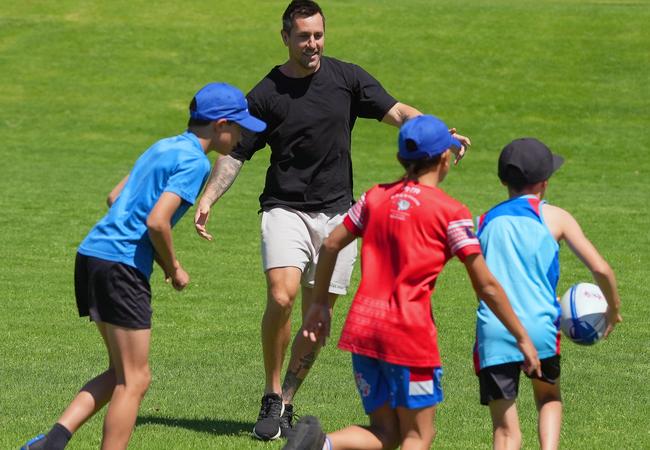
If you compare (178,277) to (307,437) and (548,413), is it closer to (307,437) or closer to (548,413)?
(307,437)

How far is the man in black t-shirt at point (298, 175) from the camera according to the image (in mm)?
6984

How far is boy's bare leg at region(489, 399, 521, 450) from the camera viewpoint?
542 centimetres

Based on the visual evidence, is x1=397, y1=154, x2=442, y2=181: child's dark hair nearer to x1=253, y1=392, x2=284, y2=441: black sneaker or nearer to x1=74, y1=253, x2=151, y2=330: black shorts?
x1=74, y1=253, x2=151, y2=330: black shorts

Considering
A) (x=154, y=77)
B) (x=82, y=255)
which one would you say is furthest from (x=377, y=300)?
(x=154, y=77)

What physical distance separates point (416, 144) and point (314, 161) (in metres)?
→ 2.19

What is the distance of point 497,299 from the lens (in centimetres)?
488

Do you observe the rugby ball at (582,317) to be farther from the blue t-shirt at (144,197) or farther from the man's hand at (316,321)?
the blue t-shirt at (144,197)

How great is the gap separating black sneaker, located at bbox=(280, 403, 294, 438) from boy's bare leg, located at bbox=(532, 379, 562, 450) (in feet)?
5.37

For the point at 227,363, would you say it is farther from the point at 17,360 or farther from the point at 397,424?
the point at 397,424

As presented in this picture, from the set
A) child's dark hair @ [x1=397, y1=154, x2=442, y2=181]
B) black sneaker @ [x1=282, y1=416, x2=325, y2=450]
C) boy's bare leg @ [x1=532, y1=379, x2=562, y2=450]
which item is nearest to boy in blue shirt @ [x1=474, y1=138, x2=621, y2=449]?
boy's bare leg @ [x1=532, y1=379, x2=562, y2=450]

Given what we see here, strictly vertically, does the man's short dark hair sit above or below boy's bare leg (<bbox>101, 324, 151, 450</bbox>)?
above

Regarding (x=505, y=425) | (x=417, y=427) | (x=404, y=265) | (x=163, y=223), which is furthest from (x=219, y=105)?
(x=505, y=425)

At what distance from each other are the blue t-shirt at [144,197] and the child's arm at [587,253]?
5.16 ft

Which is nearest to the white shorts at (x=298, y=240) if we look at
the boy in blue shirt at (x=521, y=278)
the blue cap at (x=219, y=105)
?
the blue cap at (x=219, y=105)
